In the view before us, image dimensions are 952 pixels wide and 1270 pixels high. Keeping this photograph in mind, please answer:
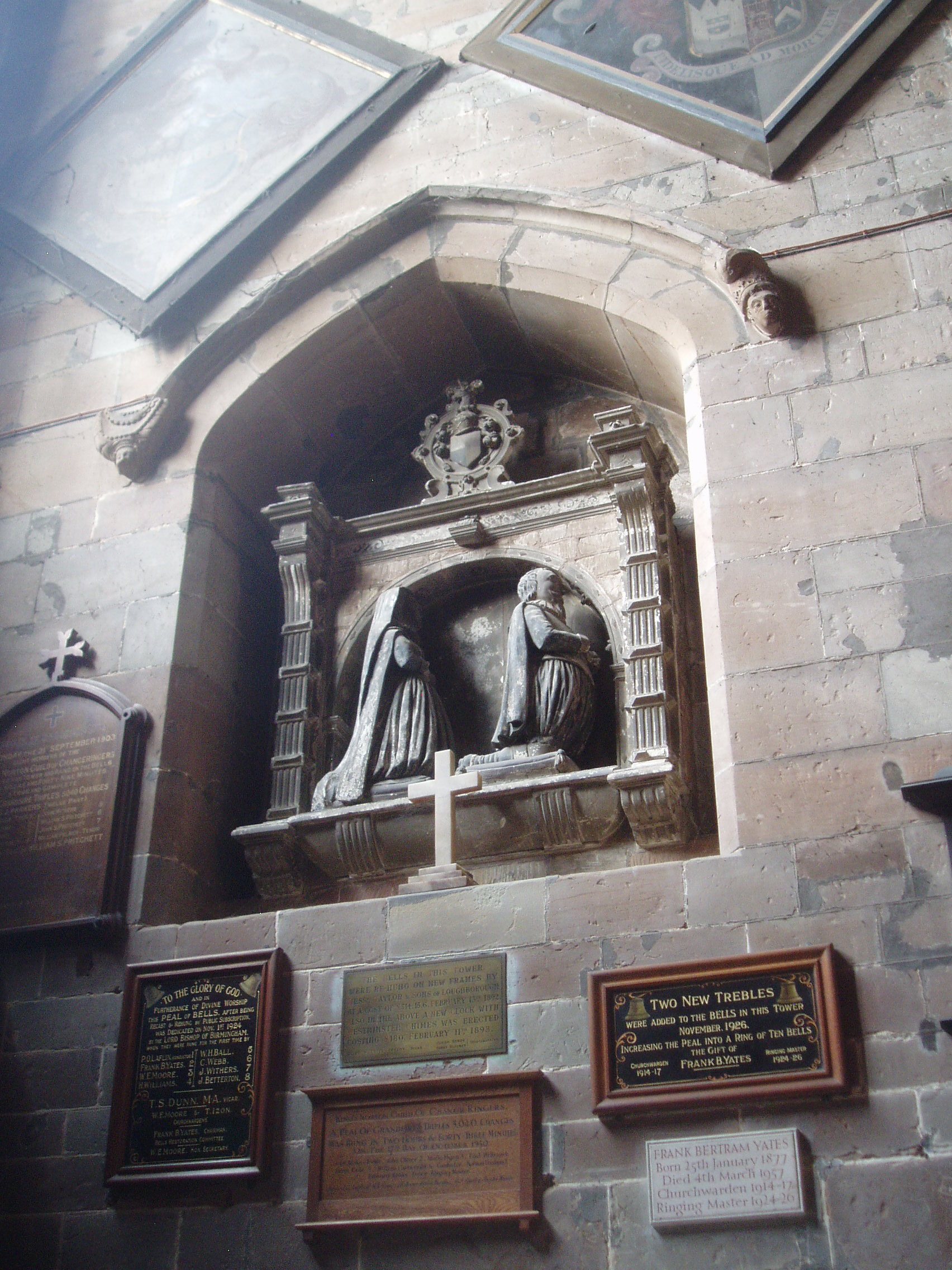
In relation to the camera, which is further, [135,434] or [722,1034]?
[135,434]

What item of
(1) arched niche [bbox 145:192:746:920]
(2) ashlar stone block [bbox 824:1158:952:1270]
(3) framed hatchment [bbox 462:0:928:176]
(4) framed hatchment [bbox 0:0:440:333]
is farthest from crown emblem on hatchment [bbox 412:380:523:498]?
(2) ashlar stone block [bbox 824:1158:952:1270]

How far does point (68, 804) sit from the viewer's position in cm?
671

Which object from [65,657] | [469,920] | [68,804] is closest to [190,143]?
[65,657]

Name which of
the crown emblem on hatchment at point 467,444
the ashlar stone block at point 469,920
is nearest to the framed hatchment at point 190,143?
the crown emblem on hatchment at point 467,444

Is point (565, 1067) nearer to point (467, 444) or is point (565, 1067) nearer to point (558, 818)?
point (558, 818)

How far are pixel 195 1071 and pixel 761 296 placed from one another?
4410mm

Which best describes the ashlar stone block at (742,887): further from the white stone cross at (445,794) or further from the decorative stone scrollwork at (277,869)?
the decorative stone scrollwork at (277,869)

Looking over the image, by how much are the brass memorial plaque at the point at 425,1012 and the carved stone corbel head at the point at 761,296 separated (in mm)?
3313

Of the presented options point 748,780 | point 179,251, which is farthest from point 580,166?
point 748,780

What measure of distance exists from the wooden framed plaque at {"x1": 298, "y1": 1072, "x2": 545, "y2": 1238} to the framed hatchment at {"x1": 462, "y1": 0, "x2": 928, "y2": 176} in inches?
195

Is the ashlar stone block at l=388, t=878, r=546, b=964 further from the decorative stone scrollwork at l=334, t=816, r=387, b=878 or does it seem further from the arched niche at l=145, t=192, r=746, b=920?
the arched niche at l=145, t=192, r=746, b=920

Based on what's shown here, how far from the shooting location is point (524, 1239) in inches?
195

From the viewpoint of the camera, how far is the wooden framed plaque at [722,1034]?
4.87m

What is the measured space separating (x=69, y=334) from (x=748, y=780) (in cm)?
524
